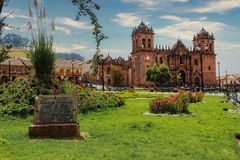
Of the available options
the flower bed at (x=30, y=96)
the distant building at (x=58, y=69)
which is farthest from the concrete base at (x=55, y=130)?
the distant building at (x=58, y=69)

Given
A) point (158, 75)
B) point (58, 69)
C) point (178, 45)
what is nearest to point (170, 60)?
point (178, 45)

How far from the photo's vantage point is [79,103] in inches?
699

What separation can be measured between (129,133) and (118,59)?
8501 centimetres

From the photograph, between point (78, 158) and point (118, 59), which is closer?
point (78, 158)

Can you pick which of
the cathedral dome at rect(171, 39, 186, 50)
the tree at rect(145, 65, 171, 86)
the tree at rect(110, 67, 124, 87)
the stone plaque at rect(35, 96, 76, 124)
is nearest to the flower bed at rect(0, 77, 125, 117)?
the stone plaque at rect(35, 96, 76, 124)

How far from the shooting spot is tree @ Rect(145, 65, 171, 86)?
80.4 metres

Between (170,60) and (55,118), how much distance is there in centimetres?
8609

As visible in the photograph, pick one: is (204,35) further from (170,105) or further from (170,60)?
(170,105)

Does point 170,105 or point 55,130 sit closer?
point 55,130

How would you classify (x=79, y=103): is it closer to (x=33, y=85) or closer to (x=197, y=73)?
(x=33, y=85)

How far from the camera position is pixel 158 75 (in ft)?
263

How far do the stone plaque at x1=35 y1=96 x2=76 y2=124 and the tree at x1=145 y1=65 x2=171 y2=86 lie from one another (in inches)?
2745

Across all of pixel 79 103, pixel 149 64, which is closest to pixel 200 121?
pixel 79 103

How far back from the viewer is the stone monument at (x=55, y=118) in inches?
408
